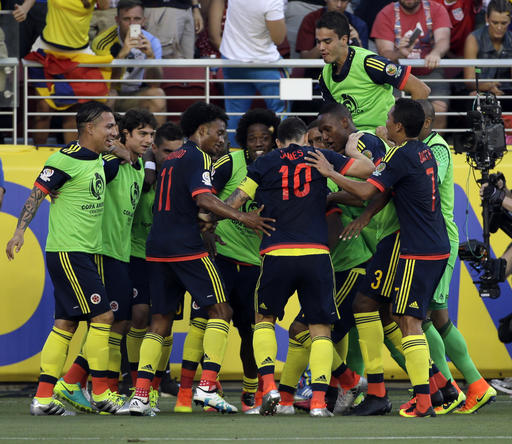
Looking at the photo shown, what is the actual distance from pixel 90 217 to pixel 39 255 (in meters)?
2.31

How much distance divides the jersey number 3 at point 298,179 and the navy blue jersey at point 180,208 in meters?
0.67

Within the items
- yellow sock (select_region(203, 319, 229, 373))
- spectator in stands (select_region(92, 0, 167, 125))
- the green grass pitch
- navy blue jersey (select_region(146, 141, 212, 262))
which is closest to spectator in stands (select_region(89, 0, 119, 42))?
spectator in stands (select_region(92, 0, 167, 125))

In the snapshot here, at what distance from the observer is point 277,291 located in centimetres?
829

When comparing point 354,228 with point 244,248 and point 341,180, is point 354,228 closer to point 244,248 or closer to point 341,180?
point 341,180

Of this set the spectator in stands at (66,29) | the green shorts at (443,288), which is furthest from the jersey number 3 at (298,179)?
the spectator in stands at (66,29)

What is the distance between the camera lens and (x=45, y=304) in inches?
432

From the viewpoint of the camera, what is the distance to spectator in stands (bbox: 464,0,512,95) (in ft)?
40.8

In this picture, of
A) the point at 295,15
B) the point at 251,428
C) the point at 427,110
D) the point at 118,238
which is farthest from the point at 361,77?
the point at 295,15

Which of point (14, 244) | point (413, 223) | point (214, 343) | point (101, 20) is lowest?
point (214, 343)

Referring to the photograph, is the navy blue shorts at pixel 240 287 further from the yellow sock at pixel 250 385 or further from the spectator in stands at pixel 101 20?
the spectator in stands at pixel 101 20

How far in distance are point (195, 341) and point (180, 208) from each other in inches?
46.2

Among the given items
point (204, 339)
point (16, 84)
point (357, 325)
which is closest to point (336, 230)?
point (357, 325)

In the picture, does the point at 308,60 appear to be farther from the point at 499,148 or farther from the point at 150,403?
the point at 150,403

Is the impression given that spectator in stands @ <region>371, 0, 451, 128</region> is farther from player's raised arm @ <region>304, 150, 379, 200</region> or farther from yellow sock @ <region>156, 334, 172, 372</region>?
yellow sock @ <region>156, 334, 172, 372</region>
